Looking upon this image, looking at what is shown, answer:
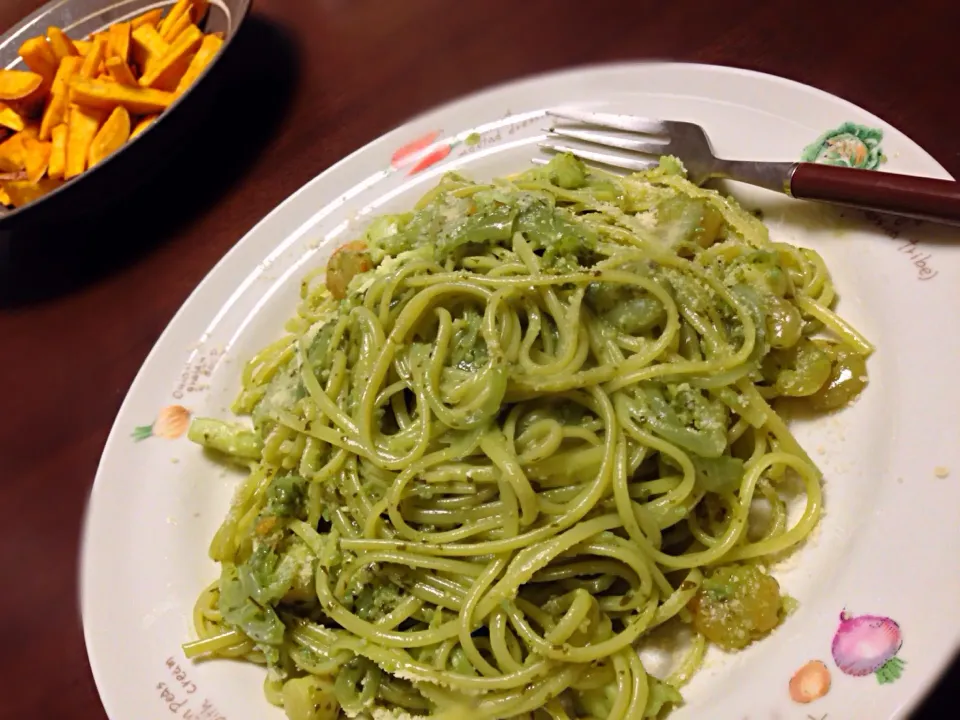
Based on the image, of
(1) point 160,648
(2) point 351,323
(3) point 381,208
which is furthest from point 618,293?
(1) point 160,648

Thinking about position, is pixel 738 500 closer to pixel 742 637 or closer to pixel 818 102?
pixel 742 637

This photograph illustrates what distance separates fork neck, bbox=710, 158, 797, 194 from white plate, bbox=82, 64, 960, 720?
0.08 metres

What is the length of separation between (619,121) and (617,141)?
66 millimetres

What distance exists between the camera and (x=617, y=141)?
2512 mm

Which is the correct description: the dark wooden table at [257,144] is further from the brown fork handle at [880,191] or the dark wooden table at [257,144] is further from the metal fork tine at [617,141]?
the metal fork tine at [617,141]

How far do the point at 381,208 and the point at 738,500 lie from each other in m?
1.66

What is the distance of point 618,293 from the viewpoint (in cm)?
201

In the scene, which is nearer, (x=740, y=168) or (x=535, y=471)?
(x=535, y=471)

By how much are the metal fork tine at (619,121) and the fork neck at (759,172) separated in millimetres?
236

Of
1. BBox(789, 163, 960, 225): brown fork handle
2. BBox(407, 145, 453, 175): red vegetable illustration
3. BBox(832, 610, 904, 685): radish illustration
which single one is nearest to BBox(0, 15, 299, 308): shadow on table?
BBox(407, 145, 453, 175): red vegetable illustration

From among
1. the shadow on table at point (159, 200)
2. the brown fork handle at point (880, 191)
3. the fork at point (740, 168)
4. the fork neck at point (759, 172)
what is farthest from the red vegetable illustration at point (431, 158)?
the brown fork handle at point (880, 191)

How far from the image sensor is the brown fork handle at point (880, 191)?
1693 mm

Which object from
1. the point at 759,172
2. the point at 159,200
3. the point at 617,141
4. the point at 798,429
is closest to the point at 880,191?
the point at 759,172

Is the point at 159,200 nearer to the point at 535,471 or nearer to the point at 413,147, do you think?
the point at 413,147
